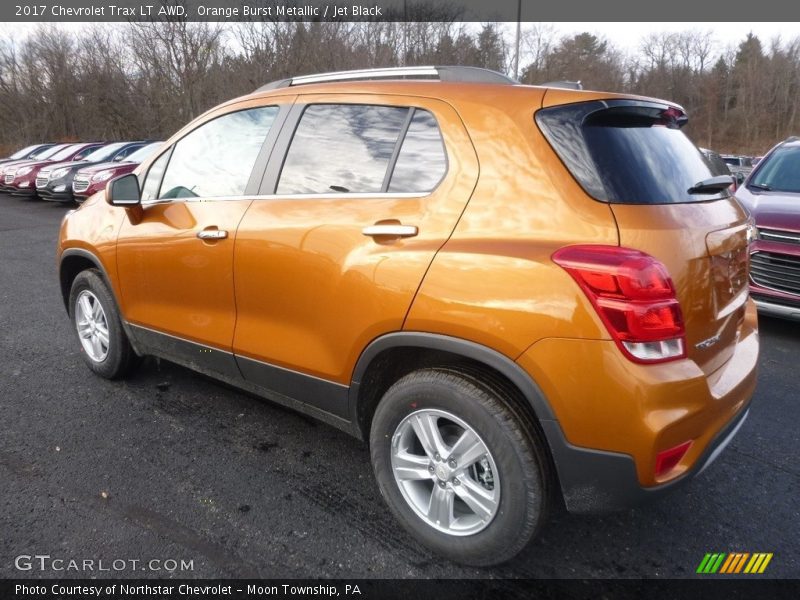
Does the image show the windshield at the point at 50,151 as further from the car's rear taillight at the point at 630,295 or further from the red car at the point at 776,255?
the car's rear taillight at the point at 630,295

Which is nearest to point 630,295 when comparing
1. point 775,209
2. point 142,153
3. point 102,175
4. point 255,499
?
point 255,499

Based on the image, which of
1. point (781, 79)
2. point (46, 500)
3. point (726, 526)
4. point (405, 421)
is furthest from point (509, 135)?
point (781, 79)

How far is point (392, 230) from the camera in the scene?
231cm

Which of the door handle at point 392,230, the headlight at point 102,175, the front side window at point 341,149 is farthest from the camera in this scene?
the headlight at point 102,175

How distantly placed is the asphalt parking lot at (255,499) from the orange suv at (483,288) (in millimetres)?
318

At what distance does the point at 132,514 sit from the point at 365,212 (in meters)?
1.65

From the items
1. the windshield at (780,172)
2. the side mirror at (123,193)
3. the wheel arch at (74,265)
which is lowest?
the wheel arch at (74,265)

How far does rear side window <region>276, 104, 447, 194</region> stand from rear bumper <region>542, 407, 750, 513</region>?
1085 millimetres

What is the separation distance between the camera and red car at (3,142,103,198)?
16.6 metres

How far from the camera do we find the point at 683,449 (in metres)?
2.03

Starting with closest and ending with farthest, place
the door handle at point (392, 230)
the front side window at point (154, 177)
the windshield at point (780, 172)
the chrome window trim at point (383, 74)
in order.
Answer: the door handle at point (392, 230), the chrome window trim at point (383, 74), the front side window at point (154, 177), the windshield at point (780, 172)

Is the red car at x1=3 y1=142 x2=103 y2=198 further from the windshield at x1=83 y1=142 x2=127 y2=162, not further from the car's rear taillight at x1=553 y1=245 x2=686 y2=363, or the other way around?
the car's rear taillight at x1=553 y1=245 x2=686 y2=363

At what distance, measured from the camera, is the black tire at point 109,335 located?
381cm

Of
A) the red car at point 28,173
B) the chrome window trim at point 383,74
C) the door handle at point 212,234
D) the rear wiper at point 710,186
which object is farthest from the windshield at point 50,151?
the rear wiper at point 710,186
